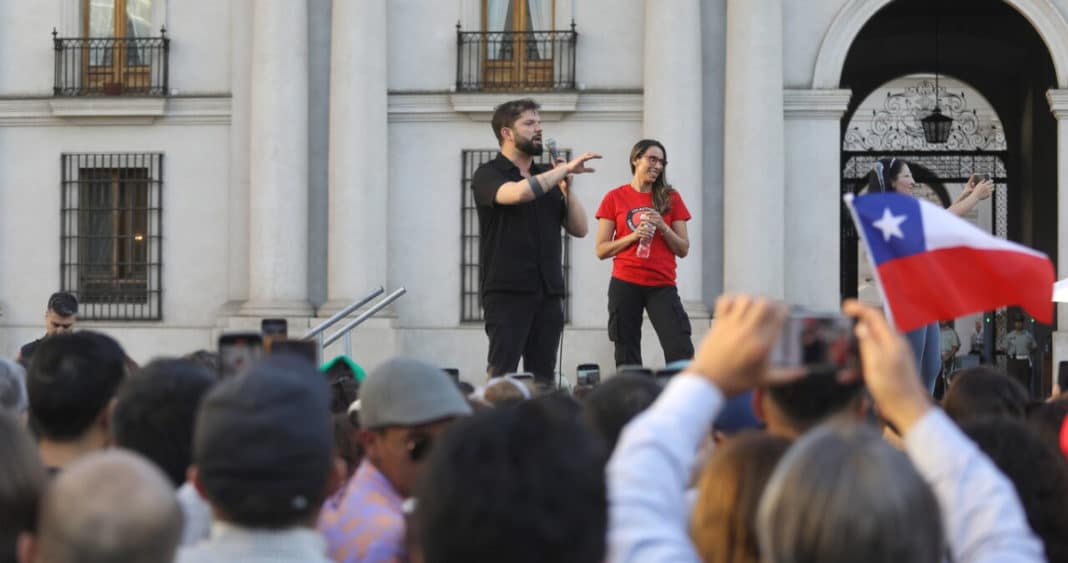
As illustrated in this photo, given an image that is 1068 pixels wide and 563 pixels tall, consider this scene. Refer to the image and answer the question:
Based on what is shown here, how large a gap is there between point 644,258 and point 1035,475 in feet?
22.7

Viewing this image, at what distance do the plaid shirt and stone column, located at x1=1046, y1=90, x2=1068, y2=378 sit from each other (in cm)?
1535

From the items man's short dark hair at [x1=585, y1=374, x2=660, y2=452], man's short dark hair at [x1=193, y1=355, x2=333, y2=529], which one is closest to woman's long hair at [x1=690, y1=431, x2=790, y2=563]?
man's short dark hair at [x1=193, y1=355, x2=333, y2=529]

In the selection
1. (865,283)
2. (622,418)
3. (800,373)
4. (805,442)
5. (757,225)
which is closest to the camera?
(805,442)

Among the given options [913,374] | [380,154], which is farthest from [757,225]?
[913,374]

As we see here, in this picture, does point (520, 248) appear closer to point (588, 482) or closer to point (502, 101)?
point (588, 482)

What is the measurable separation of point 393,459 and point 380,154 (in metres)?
14.8

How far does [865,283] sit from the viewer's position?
4119 centimetres

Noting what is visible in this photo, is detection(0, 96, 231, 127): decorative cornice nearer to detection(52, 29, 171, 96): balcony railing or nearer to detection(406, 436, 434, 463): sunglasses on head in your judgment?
detection(52, 29, 171, 96): balcony railing

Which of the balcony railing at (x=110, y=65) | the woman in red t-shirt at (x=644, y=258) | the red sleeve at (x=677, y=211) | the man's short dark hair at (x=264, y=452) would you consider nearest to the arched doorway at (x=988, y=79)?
the balcony railing at (x=110, y=65)

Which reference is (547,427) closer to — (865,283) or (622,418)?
(622,418)

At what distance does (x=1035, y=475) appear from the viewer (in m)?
4.11

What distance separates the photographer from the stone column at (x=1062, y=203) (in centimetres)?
1862

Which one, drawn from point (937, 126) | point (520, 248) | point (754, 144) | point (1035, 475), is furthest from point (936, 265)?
point (937, 126)

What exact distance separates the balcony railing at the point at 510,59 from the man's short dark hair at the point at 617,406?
14.5 meters
